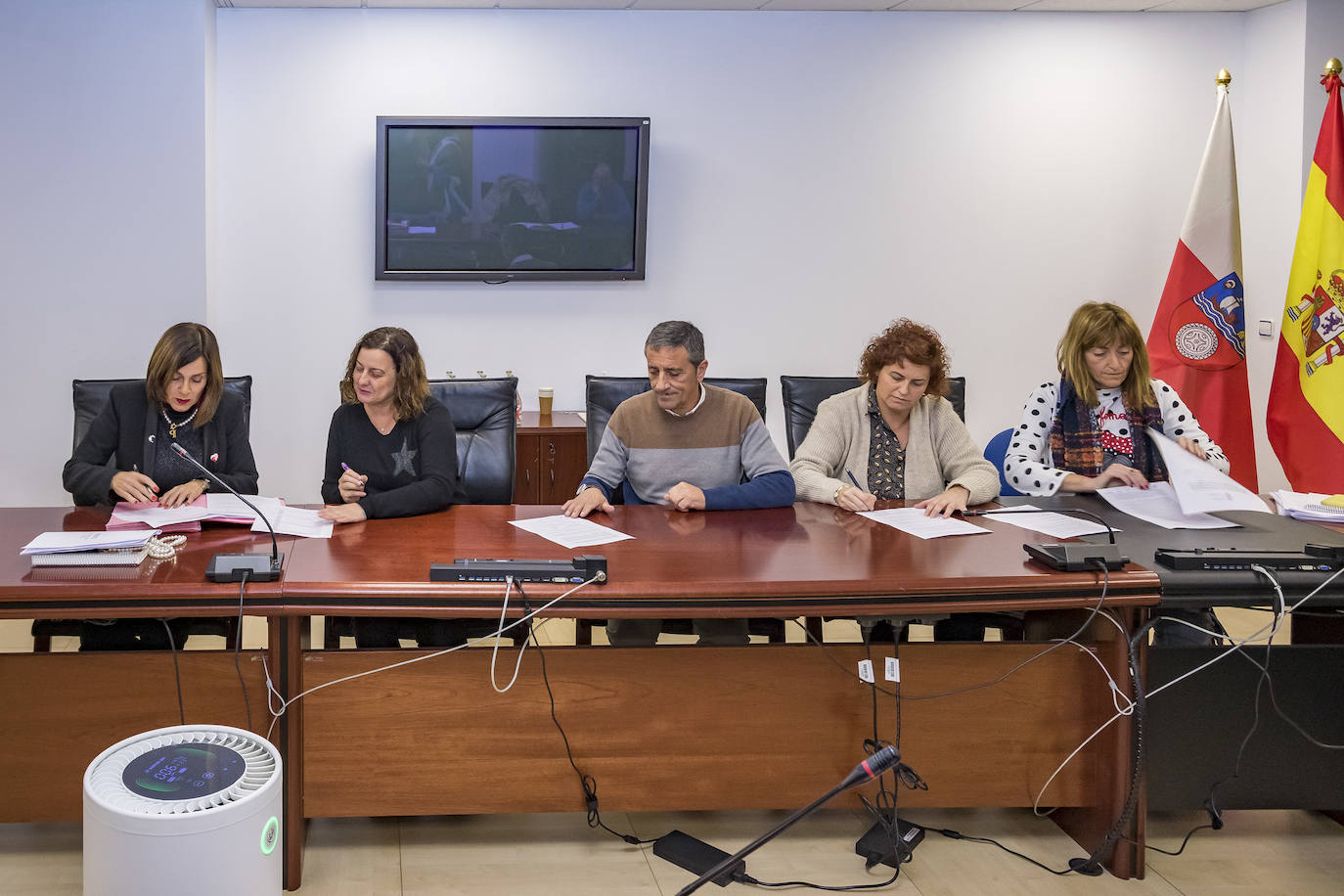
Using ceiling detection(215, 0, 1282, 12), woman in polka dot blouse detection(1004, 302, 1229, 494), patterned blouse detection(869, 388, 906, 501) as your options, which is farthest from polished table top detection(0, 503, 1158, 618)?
ceiling detection(215, 0, 1282, 12)

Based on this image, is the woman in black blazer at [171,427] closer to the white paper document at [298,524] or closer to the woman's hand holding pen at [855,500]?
the white paper document at [298,524]

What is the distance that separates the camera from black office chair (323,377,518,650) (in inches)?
122

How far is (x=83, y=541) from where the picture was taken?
7.06ft

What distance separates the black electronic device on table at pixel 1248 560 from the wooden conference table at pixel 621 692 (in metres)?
0.11

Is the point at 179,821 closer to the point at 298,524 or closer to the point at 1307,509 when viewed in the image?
the point at 298,524

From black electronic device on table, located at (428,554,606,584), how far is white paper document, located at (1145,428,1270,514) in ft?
4.70

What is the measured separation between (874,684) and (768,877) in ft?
1.42

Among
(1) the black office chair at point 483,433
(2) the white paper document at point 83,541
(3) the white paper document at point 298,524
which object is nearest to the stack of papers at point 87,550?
(2) the white paper document at point 83,541

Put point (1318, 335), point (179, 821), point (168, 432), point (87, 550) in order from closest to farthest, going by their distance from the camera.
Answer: point (179, 821)
point (87, 550)
point (168, 432)
point (1318, 335)

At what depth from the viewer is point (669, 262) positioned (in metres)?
4.72

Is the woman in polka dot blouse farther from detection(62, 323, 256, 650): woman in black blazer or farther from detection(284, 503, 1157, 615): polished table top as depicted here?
detection(62, 323, 256, 650): woman in black blazer

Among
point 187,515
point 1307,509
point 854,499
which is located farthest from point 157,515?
point 1307,509

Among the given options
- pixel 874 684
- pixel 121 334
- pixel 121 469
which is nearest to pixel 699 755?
pixel 874 684

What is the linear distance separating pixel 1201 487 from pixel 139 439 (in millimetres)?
2600
